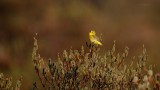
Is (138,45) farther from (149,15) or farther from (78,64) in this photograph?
(78,64)

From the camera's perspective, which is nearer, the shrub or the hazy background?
the shrub

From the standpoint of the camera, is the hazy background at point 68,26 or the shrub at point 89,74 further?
the hazy background at point 68,26

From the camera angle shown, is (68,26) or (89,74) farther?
(68,26)

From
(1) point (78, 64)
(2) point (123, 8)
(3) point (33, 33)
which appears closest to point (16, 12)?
(3) point (33, 33)

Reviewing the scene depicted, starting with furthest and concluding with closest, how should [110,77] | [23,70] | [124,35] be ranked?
[124,35] < [23,70] < [110,77]

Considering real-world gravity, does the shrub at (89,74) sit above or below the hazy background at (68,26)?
below

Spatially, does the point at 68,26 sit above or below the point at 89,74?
above

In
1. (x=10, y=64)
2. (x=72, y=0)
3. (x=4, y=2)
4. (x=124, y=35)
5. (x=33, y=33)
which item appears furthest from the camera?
(x=72, y=0)

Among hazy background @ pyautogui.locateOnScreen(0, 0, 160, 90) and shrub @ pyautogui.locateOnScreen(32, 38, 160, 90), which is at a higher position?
hazy background @ pyautogui.locateOnScreen(0, 0, 160, 90)
